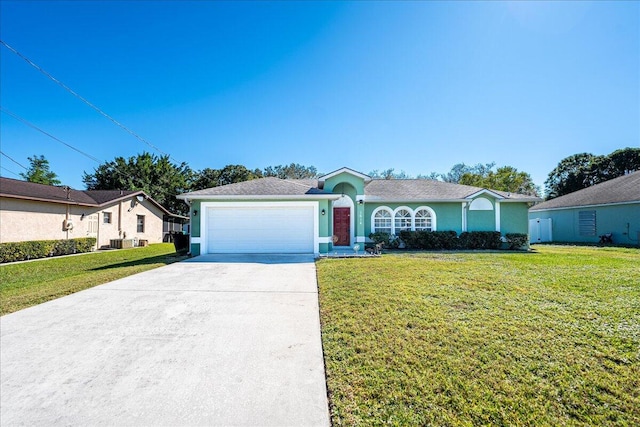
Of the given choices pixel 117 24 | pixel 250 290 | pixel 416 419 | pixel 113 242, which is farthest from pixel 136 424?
pixel 113 242

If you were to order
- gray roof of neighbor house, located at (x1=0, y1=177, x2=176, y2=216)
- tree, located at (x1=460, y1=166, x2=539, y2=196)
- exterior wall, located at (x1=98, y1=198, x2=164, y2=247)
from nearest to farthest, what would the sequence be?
gray roof of neighbor house, located at (x1=0, y1=177, x2=176, y2=216)
exterior wall, located at (x1=98, y1=198, x2=164, y2=247)
tree, located at (x1=460, y1=166, x2=539, y2=196)

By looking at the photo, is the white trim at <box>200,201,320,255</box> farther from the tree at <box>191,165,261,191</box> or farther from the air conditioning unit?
the tree at <box>191,165,261,191</box>

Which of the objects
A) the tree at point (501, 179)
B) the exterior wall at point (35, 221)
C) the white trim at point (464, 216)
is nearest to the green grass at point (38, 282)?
the exterior wall at point (35, 221)

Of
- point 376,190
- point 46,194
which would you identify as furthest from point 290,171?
point 46,194

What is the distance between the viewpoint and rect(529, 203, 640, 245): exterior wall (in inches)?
660

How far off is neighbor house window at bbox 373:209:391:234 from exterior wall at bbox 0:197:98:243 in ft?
59.2

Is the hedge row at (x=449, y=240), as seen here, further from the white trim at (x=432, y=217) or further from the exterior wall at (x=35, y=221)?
the exterior wall at (x=35, y=221)

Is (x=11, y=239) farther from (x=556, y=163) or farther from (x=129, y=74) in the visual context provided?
(x=556, y=163)

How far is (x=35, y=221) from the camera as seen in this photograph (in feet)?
49.9

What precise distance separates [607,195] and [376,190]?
15857 millimetres

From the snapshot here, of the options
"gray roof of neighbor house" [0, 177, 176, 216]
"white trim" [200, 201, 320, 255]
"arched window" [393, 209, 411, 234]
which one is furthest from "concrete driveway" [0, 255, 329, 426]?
"gray roof of neighbor house" [0, 177, 176, 216]

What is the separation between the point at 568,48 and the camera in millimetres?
10047

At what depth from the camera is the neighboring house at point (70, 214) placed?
46.5ft

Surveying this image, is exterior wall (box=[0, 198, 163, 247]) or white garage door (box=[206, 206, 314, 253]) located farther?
exterior wall (box=[0, 198, 163, 247])
